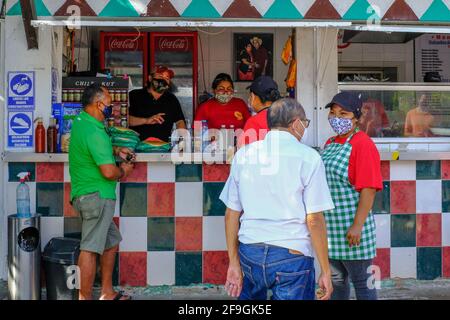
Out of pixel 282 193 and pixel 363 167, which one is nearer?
pixel 282 193

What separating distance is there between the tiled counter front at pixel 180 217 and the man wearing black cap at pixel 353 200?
1.59m

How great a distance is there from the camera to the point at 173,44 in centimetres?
771

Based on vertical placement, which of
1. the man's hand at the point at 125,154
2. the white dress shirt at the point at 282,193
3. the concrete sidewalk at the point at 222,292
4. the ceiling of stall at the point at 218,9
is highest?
the ceiling of stall at the point at 218,9

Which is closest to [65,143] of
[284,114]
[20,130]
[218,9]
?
[20,130]

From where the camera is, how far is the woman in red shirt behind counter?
6039 mm

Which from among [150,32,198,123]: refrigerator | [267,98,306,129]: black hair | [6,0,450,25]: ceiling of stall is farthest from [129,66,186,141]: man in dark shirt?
[267,98,306,129]: black hair

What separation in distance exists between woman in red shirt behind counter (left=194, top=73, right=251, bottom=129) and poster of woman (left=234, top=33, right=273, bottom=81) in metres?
1.94

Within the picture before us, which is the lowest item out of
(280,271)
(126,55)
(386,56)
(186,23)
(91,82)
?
(280,271)

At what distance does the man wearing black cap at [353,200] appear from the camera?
3.78 metres

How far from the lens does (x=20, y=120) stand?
5273mm

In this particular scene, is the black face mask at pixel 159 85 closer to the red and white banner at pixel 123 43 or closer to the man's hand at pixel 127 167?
the red and white banner at pixel 123 43

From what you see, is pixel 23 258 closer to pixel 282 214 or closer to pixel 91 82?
pixel 91 82

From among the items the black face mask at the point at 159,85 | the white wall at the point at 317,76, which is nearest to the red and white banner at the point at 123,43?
the black face mask at the point at 159,85

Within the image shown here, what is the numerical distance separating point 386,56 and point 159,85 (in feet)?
11.9
